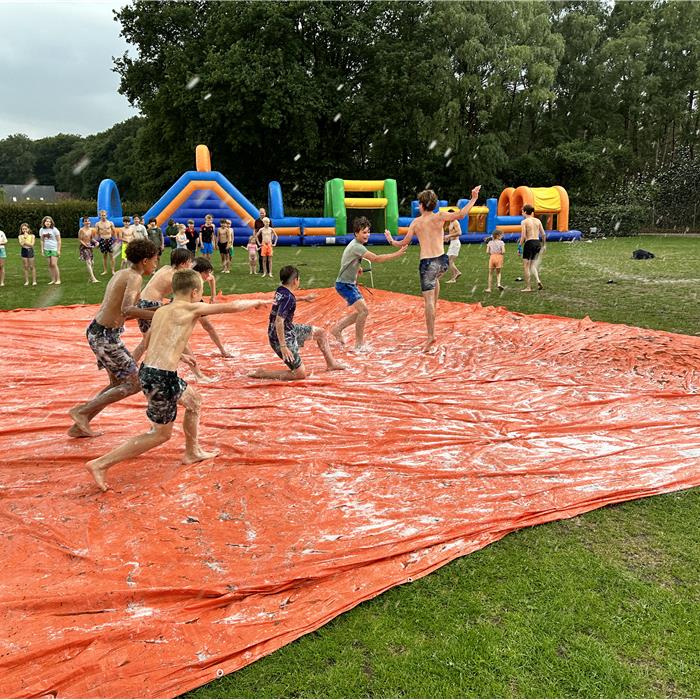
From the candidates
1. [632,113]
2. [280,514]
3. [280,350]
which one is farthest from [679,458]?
[632,113]

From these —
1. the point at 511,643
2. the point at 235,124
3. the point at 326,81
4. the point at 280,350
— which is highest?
the point at 326,81

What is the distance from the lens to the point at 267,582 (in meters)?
3.10

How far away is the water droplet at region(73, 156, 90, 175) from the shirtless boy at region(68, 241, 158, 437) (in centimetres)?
8252

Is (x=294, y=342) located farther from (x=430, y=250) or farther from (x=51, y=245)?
(x=51, y=245)

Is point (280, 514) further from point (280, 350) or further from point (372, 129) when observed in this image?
point (372, 129)

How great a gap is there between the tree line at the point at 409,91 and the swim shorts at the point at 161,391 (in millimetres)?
32619

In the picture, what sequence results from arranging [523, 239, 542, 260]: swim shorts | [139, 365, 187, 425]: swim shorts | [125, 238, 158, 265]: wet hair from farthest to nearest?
[523, 239, 542, 260]: swim shorts
[125, 238, 158, 265]: wet hair
[139, 365, 187, 425]: swim shorts

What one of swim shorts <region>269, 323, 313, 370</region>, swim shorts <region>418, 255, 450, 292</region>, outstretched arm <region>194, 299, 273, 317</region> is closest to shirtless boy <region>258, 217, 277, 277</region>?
swim shorts <region>418, 255, 450, 292</region>

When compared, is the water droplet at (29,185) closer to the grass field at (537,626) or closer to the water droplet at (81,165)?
the water droplet at (81,165)

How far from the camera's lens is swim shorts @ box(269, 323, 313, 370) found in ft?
22.3

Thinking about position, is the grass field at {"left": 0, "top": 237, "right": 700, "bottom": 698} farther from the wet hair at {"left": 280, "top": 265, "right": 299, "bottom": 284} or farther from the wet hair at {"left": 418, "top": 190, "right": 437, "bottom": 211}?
the wet hair at {"left": 418, "top": 190, "right": 437, "bottom": 211}

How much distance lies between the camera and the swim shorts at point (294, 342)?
22.3 feet

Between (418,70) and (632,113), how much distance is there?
58.0 feet

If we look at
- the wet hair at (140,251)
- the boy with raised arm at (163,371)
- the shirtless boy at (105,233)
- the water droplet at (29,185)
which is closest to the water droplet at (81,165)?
the water droplet at (29,185)
